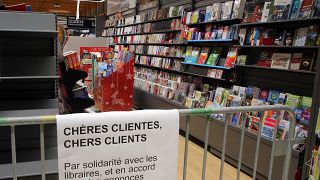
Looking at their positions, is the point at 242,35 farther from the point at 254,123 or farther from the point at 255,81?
the point at 254,123

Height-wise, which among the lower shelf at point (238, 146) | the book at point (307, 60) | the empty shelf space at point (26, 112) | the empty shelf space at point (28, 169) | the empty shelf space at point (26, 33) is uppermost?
the empty shelf space at point (26, 33)

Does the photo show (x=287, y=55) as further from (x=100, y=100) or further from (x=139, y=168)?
A: (x=100, y=100)

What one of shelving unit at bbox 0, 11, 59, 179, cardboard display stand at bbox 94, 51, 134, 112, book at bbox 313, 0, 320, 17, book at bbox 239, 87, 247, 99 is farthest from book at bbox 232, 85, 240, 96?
shelving unit at bbox 0, 11, 59, 179

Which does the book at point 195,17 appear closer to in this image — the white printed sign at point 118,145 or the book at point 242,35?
the book at point 242,35

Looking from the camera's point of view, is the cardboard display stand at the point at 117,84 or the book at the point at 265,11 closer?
the book at the point at 265,11

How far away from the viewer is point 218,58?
4652mm

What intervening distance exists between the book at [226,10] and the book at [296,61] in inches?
49.5

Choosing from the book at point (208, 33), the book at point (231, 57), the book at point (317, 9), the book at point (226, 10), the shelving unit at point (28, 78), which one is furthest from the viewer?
the book at point (208, 33)

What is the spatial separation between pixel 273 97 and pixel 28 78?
9.40 ft

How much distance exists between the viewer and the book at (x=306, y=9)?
313 cm

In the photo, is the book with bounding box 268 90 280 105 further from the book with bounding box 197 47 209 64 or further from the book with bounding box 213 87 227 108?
the book with bounding box 197 47 209 64

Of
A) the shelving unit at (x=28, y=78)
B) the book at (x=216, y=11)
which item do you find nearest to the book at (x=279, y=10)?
the book at (x=216, y=11)

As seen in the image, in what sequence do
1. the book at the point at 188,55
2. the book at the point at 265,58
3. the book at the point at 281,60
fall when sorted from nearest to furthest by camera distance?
the book at the point at 281,60, the book at the point at 265,58, the book at the point at 188,55

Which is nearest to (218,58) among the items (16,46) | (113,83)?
(113,83)
